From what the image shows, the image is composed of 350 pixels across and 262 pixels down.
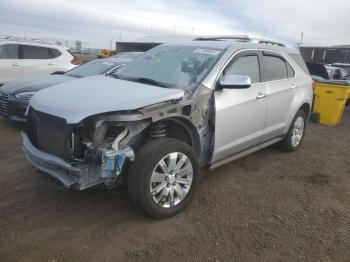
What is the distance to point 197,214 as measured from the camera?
3580 mm

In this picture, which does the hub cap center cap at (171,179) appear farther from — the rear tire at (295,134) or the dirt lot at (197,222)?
the rear tire at (295,134)

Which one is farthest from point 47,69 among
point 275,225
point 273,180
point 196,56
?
point 275,225

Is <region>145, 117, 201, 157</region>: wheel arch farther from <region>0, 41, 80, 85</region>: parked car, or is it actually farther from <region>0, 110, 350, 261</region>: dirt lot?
<region>0, 41, 80, 85</region>: parked car

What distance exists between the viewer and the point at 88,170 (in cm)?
306

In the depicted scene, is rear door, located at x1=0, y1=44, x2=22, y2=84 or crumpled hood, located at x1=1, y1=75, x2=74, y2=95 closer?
crumpled hood, located at x1=1, y1=75, x2=74, y2=95

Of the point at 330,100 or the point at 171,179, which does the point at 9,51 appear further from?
the point at 330,100

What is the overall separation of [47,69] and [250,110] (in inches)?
281

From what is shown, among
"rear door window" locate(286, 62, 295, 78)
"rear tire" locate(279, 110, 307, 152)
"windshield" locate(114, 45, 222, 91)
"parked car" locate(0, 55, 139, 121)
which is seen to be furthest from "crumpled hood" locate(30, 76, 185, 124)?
"rear tire" locate(279, 110, 307, 152)

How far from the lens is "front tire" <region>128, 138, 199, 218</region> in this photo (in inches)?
123

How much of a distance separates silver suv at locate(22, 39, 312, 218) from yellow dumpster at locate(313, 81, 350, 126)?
4.54 meters

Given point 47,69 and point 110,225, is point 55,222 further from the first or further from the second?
point 47,69

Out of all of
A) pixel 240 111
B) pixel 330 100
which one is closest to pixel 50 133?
pixel 240 111

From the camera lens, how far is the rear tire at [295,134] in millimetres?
5605

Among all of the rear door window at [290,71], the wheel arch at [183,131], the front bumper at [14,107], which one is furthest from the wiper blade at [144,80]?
the front bumper at [14,107]
